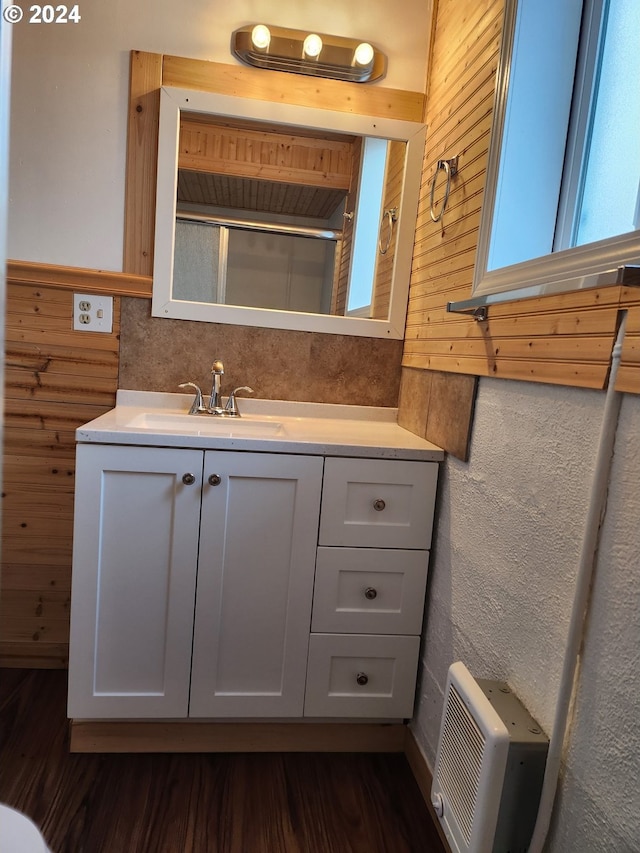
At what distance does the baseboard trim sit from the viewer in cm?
161

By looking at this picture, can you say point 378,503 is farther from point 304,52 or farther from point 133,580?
point 304,52

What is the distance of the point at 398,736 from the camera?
Result: 5.65 ft

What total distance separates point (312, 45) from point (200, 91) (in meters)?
0.37

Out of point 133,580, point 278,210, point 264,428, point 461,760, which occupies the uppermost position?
point 278,210

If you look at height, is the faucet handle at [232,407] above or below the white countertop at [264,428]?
above

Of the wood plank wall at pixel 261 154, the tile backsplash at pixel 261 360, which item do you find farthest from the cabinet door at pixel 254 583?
the wood plank wall at pixel 261 154

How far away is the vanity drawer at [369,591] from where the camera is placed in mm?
1589

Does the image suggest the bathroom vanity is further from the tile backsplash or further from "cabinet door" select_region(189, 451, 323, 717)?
the tile backsplash

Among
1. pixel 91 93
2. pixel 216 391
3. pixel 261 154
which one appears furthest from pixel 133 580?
Answer: pixel 91 93

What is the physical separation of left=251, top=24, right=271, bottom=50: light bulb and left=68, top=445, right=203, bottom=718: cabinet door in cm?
127

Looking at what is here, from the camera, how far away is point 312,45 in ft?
6.01

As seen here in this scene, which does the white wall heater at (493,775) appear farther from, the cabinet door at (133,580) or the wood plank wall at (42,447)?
the wood plank wall at (42,447)

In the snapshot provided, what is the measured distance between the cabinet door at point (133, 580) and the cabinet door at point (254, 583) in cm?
4

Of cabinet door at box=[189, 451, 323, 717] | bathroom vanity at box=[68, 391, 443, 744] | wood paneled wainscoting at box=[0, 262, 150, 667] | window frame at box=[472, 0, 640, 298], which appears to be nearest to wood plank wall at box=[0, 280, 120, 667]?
wood paneled wainscoting at box=[0, 262, 150, 667]
